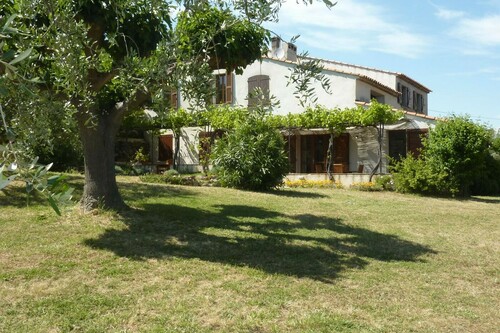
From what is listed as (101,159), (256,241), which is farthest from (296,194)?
(101,159)

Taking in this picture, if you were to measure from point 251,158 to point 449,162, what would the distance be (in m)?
7.17

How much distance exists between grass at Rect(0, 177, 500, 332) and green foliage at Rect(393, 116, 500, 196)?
5757 millimetres

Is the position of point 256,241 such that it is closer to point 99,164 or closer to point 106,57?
point 99,164

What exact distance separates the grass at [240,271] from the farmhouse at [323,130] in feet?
38.6

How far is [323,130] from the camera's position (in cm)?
2431

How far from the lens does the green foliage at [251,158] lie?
16.1 m

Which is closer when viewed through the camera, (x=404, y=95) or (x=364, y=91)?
→ (x=364, y=91)

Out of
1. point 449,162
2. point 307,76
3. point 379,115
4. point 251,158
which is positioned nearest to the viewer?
point 307,76

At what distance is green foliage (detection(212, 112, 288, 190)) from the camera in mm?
16125

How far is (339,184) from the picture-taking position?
20844 mm

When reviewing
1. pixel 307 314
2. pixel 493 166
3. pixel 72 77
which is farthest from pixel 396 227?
pixel 493 166

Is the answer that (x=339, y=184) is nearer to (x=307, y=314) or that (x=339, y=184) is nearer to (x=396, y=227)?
(x=396, y=227)

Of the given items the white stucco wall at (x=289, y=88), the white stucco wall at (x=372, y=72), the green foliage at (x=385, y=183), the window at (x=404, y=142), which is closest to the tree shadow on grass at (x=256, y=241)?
the green foliage at (x=385, y=183)

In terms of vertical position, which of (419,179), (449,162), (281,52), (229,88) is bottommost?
(419,179)
